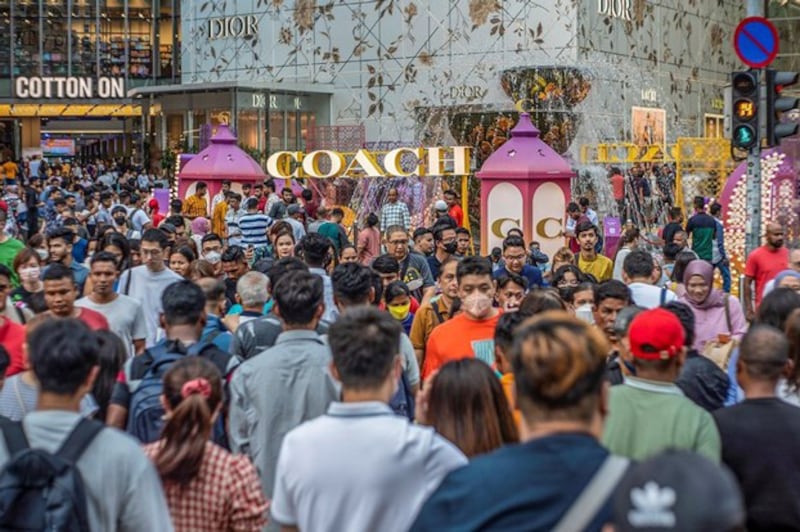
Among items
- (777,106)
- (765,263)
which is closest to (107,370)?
(765,263)

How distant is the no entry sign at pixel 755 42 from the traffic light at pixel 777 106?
0.68 ft

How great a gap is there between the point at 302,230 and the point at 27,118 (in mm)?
39073

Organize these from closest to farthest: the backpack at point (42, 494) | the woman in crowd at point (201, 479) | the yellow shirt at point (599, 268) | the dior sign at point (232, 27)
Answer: the backpack at point (42, 494)
the woman in crowd at point (201, 479)
the yellow shirt at point (599, 268)
the dior sign at point (232, 27)

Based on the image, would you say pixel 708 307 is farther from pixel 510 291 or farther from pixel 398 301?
pixel 398 301

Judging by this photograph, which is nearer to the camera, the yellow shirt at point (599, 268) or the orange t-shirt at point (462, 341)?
the orange t-shirt at point (462, 341)

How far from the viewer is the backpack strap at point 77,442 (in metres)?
4.02

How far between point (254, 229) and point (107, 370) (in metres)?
A: 9.43

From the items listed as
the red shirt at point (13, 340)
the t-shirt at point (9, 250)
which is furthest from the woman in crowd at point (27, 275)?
the red shirt at point (13, 340)

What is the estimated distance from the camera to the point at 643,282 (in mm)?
8742

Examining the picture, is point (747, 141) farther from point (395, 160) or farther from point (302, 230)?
point (395, 160)

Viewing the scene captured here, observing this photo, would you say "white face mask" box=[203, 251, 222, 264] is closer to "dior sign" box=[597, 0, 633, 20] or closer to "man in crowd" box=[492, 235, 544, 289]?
"man in crowd" box=[492, 235, 544, 289]

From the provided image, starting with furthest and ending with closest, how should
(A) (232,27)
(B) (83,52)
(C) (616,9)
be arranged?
1. (B) (83,52)
2. (A) (232,27)
3. (C) (616,9)

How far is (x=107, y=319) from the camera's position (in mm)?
7945

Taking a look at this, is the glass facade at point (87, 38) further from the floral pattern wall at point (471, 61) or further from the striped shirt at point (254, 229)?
the striped shirt at point (254, 229)
